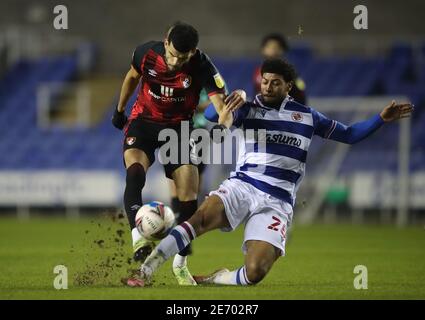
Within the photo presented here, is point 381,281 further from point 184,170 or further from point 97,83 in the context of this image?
point 97,83

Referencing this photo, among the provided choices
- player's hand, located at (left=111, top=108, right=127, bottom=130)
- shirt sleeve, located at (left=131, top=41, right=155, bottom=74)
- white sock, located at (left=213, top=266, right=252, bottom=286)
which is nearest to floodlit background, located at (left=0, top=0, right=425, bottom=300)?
player's hand, located at (left=111, top=108, right=127, bottom=130)

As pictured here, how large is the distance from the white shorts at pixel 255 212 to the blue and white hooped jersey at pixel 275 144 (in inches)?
2.7

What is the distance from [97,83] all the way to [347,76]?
6.33 metres

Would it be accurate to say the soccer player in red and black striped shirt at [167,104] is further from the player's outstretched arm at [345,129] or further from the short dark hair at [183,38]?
the player's outstretched arm at [345,129]

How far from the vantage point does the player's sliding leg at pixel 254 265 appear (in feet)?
22.3

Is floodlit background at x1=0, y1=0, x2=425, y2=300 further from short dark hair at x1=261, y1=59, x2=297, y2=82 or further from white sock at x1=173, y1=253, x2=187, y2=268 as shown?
short dark hair at x1=261, y1=59, x2=297, y2=82

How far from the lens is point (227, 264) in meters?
9.34

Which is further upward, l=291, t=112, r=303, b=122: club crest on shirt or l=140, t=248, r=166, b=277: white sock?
l=291, t=112, r=303, b=122: club crest on shirt

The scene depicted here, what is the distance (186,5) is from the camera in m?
22.6

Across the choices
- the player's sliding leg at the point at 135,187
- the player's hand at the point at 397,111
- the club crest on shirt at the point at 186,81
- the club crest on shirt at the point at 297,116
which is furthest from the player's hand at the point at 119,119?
the player's hand at the point at 397,111

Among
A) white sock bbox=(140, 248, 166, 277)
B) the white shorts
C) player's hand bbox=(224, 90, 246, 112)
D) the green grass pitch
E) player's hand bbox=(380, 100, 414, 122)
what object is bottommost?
the green grass pitch

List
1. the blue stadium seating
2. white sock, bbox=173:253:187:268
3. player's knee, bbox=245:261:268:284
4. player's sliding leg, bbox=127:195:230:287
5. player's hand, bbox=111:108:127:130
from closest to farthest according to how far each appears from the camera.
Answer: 1. player's sliding leg, bbox=127:195:230:287
2. player's knee, bbox=245:261:268:284
3. white sock, bbox=173:253:187:268
4. player's hand, bbox=111:108:127:130
5. the blue stadium seating

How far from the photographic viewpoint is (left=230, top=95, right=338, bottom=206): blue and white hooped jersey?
7047 mm

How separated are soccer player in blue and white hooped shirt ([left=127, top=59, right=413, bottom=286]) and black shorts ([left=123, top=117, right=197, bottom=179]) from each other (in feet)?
1.72
